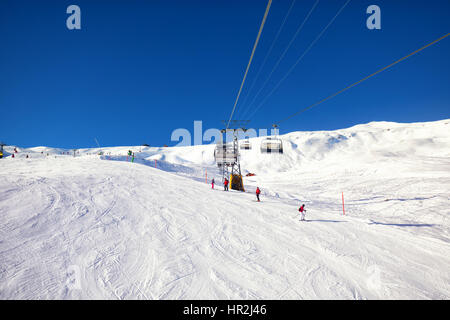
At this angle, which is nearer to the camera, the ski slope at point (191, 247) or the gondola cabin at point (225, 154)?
the ski slope at point (191, 247)

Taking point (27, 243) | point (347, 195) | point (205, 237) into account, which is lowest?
point (347, 195)

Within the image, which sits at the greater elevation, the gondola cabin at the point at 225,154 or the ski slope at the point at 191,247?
the gondola cabin at the point at 225,154

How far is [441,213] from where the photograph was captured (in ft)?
45.6

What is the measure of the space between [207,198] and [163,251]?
24.0ft

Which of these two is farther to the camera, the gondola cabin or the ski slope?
the gondola cabin

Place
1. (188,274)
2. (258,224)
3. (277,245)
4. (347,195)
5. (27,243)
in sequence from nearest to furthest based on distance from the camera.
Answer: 1. (188,274)
2. (27,243)
3. (277,245)
4. (258,224)
5. (347,195)

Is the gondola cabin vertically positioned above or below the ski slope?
above

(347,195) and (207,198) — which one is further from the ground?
(207,198)

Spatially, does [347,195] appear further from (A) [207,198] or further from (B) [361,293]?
(B) [361,293]

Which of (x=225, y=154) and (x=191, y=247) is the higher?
(x=225, y=154)

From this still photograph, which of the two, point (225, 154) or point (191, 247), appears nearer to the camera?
point (191, 247)
